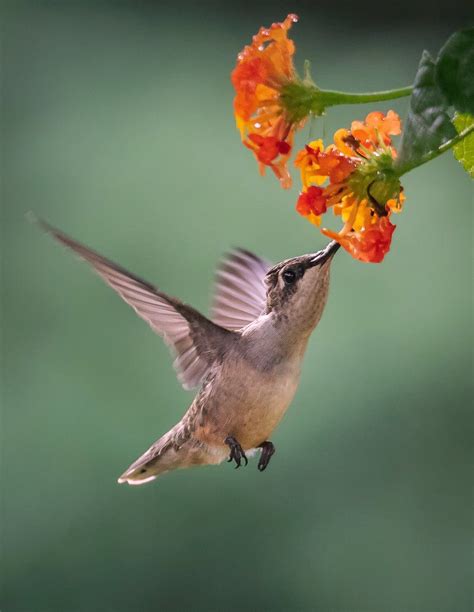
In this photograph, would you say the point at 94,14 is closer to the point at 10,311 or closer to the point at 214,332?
the point at 10,311

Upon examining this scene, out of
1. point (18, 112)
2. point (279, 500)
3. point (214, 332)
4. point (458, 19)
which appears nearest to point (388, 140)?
point (214, 332)

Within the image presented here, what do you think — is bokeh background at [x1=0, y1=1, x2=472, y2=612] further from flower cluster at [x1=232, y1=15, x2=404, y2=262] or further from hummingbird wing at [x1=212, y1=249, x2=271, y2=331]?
flower cluster at [x1=232, y1=15, x2=404, y2=262]

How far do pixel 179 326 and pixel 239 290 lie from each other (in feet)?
0.64

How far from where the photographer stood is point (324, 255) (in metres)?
1.37

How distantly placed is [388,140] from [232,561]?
7.74 feet

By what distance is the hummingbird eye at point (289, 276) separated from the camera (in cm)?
148

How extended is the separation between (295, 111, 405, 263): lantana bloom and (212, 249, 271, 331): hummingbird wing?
586 millimetres

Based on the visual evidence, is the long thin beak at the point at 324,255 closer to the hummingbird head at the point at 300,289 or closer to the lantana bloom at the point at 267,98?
the hummingbird head at the point at 300,289

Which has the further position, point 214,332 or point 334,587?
point 334,587

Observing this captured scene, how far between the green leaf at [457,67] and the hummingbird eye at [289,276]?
0.49m

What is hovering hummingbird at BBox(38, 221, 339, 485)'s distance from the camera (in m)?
1.50

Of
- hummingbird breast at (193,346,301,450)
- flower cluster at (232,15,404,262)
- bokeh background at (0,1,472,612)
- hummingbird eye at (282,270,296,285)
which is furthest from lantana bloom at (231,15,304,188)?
bokeh background at (0,1,472,612)

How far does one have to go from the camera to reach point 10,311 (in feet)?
13.9

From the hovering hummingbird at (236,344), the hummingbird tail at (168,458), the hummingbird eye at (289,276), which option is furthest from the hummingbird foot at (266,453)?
the hummingbird eye at (289,276)
